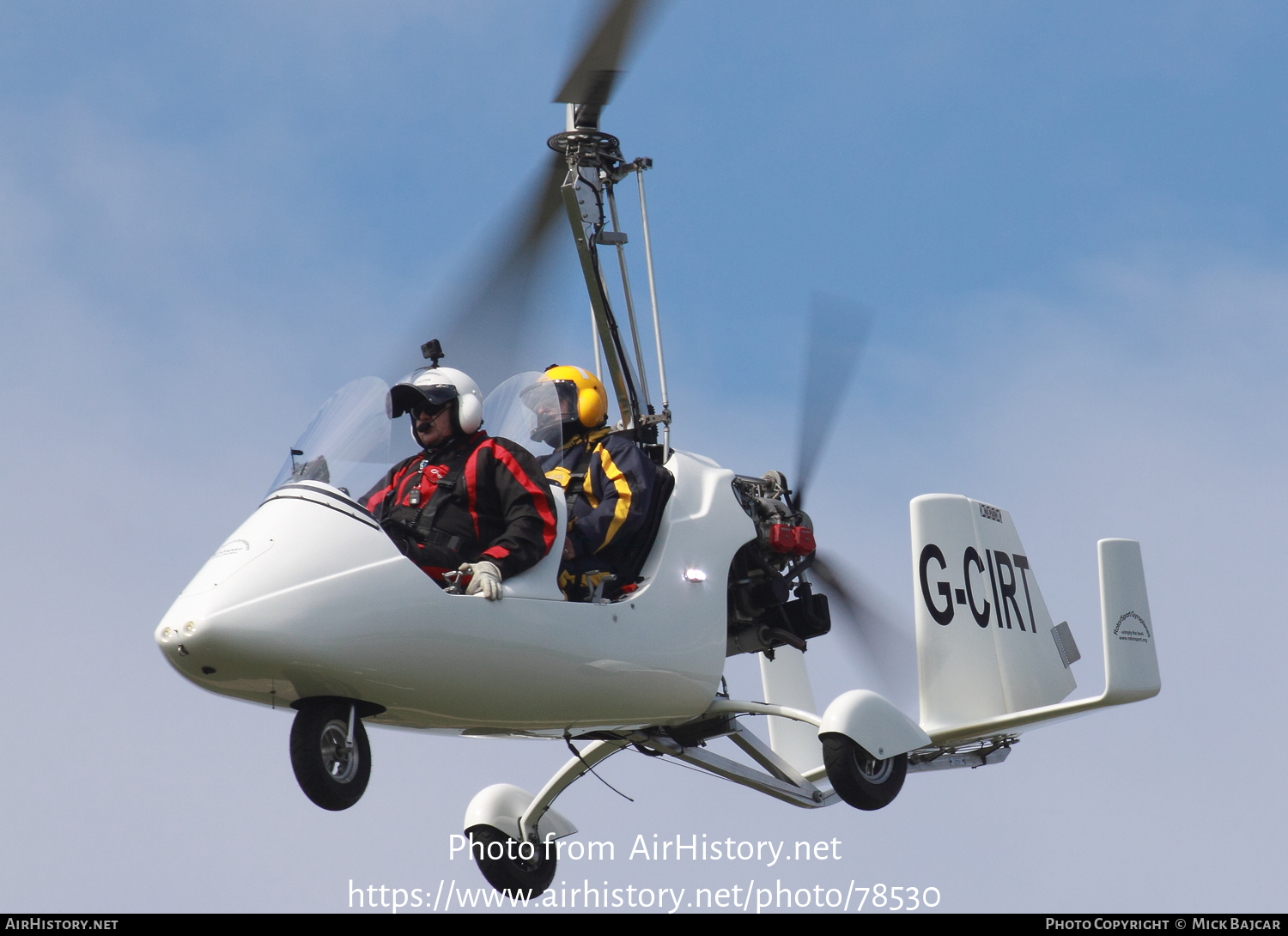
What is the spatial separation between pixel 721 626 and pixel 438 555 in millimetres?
2099

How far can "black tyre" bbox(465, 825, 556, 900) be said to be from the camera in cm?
1112

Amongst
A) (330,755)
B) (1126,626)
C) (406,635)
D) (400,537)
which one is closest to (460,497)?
(400,537)

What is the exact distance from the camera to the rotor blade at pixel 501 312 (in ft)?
32.1

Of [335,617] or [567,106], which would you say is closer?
[335,617]

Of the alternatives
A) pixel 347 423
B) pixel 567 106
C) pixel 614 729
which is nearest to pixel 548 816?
pixel 614 729

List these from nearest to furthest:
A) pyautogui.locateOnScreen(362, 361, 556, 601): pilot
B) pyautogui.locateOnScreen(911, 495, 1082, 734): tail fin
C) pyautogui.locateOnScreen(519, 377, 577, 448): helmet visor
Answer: pyautogui.locateOnScreen(362, 361, 556, 601): pilot < pyautogui.locateOnScreen(519, 377, 577, 448): helmet visor < pyautogui.locateOnScreen(911, 495, 1082, 734): tail fin

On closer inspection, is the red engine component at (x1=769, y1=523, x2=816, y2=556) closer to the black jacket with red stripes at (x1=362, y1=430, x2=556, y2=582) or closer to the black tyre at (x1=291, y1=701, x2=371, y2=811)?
the black jacket with red stripes at (x1=362, y1=430, x2=556, y2=582)

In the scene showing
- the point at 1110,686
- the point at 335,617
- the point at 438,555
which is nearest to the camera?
the point at 335,617

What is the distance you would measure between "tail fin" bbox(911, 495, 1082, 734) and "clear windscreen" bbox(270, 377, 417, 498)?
13.0 ft

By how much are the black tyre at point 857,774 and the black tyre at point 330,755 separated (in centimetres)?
299

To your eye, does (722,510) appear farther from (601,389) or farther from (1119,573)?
(1119,573)

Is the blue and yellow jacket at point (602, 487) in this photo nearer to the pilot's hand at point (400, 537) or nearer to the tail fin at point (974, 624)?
the pilot's hand at point (400, 537)

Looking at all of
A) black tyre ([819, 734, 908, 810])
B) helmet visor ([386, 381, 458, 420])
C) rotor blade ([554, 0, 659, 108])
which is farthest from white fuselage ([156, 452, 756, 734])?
rotor blade ([554, 0, 659, 108])

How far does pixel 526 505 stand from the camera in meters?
8.80
